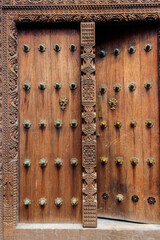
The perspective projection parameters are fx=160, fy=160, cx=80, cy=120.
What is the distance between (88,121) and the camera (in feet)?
4.73

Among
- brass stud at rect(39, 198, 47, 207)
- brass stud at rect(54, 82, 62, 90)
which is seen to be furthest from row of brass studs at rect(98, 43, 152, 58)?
brass stud at rect(39, 198, 47, 207)

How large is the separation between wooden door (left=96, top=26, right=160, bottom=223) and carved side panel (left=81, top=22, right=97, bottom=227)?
164 millimetres

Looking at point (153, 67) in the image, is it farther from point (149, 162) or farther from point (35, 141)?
point (35, 141)

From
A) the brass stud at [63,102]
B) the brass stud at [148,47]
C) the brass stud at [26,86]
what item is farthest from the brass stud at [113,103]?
the brass stud at [26,86]

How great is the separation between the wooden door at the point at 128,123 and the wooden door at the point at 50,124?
0.85ft

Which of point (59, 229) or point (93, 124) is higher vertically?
point (93, 124)

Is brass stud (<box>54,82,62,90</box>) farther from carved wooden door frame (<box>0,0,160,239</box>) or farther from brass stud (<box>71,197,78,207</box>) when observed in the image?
brass stud (<box>71,197,78,207</box>)

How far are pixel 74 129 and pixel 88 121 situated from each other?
166 millimetres

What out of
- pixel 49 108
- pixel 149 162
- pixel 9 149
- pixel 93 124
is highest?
pixel 49 108

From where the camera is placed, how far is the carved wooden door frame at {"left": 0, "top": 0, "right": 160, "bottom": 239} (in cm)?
143

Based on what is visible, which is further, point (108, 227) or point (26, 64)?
point (26, 64)

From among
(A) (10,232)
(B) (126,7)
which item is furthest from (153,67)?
(A) (10,232)

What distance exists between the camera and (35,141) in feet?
4.97

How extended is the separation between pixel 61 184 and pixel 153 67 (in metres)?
1.41
